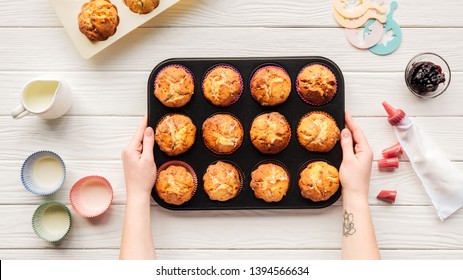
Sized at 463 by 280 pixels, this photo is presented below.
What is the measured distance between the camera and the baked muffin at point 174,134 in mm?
2475

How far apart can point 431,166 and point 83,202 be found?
1.93 metres

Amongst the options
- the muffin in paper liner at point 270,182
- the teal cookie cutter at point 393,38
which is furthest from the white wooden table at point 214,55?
the muffin in paper liner at point 270,182

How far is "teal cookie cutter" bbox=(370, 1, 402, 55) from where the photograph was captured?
2.67 m

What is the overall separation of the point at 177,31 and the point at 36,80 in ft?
2.64

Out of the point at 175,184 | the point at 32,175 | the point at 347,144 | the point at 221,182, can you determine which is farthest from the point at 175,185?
the point at 347,144

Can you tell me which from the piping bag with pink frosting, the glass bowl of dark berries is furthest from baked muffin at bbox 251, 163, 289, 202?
the glass bowl of dark berries

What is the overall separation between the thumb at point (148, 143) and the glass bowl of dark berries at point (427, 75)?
4.70 ft

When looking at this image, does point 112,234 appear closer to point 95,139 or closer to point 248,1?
point 95,139

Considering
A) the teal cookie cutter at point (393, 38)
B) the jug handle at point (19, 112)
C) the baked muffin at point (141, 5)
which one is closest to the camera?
the jug handle at point (19, 112)

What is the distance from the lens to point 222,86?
97.4 inches

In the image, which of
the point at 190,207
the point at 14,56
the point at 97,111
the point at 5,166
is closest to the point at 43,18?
the point at 14,56

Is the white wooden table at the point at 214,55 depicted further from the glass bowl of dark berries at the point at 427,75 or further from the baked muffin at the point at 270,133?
the baked muffin at the point at 270,133

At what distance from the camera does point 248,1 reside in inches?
106

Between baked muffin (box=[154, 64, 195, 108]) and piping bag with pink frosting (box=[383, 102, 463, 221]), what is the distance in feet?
3.61
